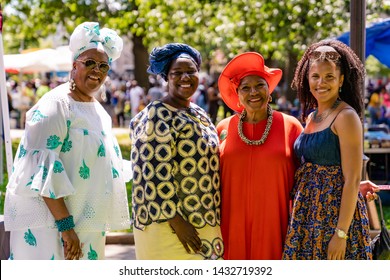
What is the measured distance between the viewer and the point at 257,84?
4.43 metres

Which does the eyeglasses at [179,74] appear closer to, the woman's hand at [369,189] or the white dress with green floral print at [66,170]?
the white dress with green floral print at [66,170]

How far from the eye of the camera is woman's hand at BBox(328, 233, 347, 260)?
13.6 feet

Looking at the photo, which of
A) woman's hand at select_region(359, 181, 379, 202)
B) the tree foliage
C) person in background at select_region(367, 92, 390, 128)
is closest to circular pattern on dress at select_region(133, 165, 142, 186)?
woman's hand at select_region(359, 181, 379, 202)

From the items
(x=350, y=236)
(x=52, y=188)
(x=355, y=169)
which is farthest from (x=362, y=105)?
(x=52, y=188)

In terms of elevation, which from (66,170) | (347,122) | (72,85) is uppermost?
(72,85)

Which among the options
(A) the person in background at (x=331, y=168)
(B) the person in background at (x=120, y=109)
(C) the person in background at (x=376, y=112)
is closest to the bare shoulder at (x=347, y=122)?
(A) the person in background at (x=331, y=168)

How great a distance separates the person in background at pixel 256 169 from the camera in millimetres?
4410

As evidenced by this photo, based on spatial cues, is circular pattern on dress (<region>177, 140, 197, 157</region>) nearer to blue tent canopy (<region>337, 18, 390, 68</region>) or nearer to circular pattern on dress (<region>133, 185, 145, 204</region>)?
circular pattern on dress (<region>133, 185, 145, 204</region>)

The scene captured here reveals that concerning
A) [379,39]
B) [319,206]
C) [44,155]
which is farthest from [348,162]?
[379,39]

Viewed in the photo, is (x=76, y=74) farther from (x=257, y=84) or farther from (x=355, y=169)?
(x=355, y=169)

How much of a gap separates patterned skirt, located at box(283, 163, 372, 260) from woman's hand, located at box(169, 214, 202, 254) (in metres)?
0.55

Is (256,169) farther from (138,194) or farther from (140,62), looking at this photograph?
(140,62)

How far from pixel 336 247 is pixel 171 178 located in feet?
3.34

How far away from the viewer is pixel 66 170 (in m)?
4.07
